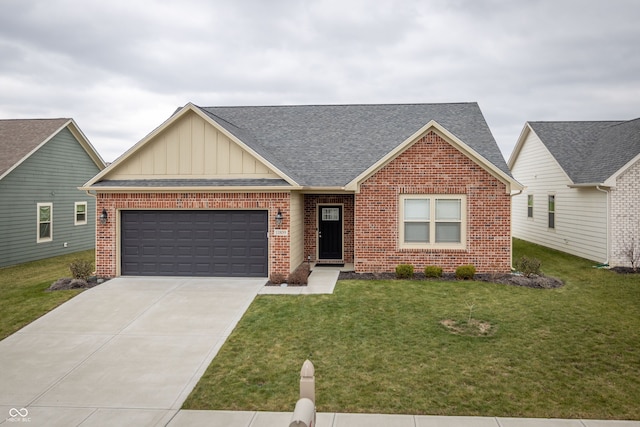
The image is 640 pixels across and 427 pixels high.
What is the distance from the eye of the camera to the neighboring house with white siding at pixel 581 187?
50.1 feet

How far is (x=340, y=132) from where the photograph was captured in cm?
1858

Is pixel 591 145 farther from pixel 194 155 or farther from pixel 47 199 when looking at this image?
pixel 47 199

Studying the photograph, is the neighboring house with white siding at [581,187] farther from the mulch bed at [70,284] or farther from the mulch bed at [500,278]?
the mulch bed at [70,284]

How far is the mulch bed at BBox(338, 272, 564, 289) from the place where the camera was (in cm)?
1270

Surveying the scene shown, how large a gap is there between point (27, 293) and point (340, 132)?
12800mm

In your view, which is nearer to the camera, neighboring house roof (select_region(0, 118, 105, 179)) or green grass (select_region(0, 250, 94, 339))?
green grass (select_region(0, 250, 94, 339))

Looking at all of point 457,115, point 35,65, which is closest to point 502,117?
point 457,115

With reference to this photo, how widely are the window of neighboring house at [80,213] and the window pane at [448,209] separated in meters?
18.1

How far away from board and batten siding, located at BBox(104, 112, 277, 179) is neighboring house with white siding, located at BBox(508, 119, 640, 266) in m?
12.5

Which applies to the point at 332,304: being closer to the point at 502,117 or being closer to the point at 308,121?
the point at 308,121

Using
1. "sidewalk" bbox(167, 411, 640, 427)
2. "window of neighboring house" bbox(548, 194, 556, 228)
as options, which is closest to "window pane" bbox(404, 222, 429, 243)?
"sidewalk" bbox(167, 411, 640, 427)

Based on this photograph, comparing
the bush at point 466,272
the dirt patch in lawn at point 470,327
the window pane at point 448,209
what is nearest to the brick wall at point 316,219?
the window pane at point 448,209

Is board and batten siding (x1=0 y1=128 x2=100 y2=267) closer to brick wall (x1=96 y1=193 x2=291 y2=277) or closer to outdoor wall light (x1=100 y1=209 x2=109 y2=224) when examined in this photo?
brick wall (x1=96 y1=193 x2=291 y2=277)

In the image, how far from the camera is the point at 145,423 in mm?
5895
